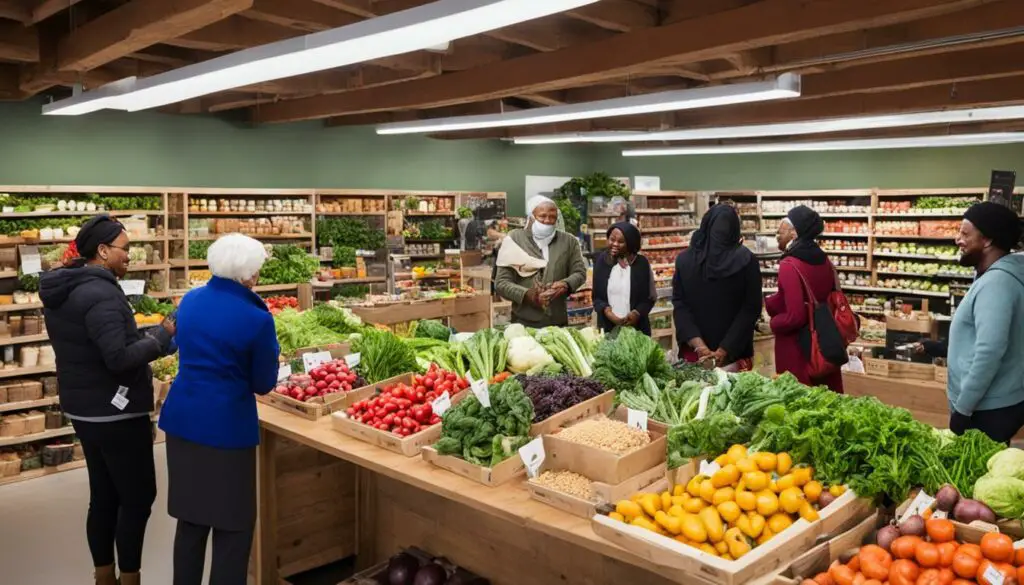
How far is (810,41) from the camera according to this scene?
558 cm

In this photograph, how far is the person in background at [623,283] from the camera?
20.5 feet

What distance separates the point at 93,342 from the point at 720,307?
3.56 m

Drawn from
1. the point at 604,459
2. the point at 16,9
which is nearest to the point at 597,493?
the point at 604,459

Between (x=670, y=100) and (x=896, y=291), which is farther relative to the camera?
(x=896, y=291)

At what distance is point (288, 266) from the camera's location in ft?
30.3

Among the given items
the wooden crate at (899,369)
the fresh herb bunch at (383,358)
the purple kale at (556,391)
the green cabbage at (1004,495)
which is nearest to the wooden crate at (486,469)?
the purple kale at (556,391)

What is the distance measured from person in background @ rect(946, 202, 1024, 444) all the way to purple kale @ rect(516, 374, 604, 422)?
1775 millimetres

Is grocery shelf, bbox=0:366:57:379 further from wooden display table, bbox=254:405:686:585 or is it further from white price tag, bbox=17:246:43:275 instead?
wooden display table, bbox=254:405:686:585

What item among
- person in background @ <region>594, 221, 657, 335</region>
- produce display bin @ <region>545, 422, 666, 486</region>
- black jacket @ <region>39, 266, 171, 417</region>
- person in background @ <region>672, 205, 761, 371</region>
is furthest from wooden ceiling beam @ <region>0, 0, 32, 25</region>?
person in background @ <region>672, 205, 761, 371</region>

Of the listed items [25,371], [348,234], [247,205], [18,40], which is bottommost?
[25,371]

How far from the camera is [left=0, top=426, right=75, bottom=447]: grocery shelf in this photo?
705cm

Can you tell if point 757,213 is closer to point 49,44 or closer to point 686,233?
point 686,233

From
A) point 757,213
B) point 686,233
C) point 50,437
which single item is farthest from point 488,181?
point 50,437

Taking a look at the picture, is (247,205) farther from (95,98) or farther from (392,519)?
(392,519)
